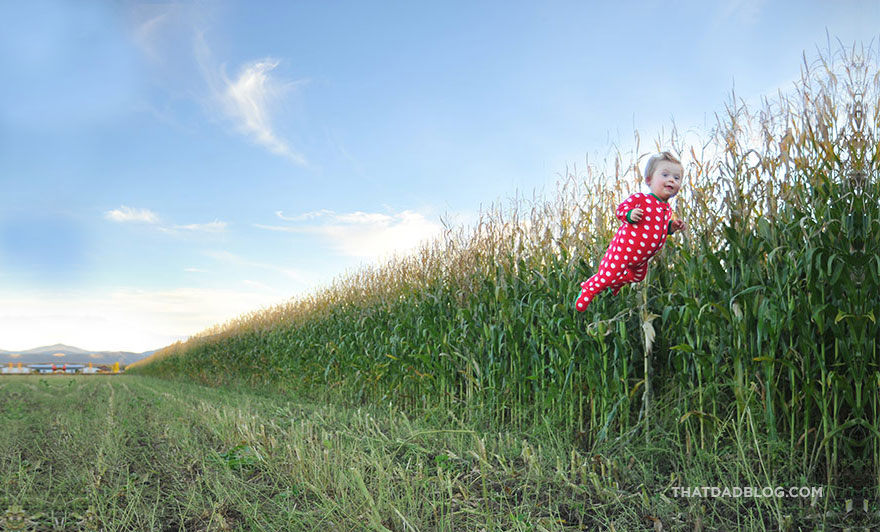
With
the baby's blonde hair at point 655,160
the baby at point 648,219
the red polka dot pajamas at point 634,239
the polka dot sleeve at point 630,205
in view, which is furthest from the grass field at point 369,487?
the baby's blonde hair at point 655,160

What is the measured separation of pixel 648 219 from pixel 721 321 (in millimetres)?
1170

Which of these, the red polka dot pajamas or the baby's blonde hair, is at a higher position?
the baby's blonde hair

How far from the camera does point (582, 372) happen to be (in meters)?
5.36

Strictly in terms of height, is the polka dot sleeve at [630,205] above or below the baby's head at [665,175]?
below

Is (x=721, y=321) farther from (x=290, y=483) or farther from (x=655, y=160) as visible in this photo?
(x=290, y=483)

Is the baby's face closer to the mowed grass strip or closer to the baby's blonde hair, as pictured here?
the baby's blonde hair

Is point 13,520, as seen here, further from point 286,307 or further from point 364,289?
point 286,307

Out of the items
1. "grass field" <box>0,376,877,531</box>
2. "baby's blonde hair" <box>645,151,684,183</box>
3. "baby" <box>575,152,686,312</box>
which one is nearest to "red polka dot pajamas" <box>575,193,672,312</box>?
"baby" <box>575,152,686,312</box>

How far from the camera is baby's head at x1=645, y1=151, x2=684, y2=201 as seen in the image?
3.62m

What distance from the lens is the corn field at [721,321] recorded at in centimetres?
373

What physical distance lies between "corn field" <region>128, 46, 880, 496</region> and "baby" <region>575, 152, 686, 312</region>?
0.74 m

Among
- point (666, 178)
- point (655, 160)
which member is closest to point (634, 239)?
point (666, 178)

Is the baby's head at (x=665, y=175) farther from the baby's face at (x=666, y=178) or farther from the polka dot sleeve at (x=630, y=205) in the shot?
the polka dot sleeve at (x=630, y=205)

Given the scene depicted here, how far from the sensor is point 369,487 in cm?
361
